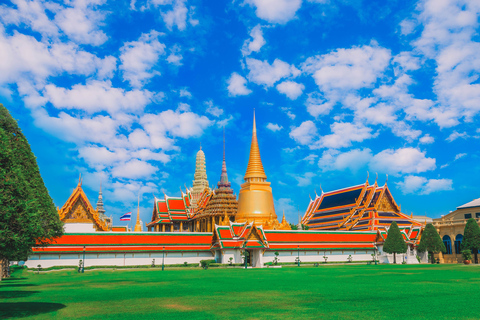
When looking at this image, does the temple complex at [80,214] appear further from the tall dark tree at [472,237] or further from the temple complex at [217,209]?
the tall dark tree at [472,237]

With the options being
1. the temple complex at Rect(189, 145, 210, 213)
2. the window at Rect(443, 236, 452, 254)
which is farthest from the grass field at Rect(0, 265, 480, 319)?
the temple complex at Rect(189, 145, 210, 213)

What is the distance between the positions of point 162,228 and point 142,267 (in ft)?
129

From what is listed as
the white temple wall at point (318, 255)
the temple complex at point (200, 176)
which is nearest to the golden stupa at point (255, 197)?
the white temple wall at point (318, 255)

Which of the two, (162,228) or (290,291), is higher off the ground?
(162,228)

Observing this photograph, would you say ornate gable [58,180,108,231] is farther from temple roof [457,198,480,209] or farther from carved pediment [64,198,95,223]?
temple roof [457,198,480,209]

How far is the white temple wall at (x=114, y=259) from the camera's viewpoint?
144ft

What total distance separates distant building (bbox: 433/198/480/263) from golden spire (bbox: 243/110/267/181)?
95.7 ft

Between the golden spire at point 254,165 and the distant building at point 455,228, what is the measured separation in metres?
29.2

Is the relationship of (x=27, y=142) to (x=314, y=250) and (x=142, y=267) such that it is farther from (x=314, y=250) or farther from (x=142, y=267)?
(x=314, y=250)

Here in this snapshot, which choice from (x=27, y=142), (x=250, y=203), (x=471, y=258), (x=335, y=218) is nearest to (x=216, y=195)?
(x=250, y=203)

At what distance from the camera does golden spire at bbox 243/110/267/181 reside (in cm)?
7038

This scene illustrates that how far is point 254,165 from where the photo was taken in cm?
7112

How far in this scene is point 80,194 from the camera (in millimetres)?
58562

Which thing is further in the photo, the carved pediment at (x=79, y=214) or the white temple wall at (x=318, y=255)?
the carved pediment at (x=79, y=214)
